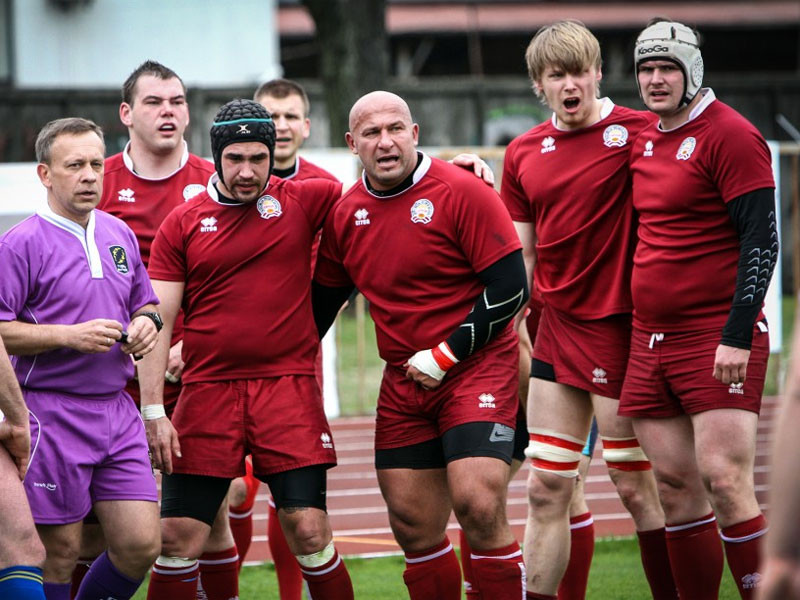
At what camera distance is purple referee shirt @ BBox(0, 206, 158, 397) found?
15.9 ft

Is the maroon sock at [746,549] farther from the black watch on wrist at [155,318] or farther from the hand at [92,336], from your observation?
the hand at [92,336]

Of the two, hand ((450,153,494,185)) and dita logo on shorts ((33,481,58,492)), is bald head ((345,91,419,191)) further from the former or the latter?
dita logo on shorts ((33,481,58,492))

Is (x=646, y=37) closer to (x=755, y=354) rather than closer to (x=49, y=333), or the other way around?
(x=755, y=354)

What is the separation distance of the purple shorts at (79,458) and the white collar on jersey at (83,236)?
1.72 feet

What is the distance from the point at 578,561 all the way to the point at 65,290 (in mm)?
2704

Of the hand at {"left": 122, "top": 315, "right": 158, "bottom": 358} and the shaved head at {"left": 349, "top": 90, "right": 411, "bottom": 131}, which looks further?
the shaved head at {"left": 349, "top": 90, "right": 411, "bottom": 131}

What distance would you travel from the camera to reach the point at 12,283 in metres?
4.79

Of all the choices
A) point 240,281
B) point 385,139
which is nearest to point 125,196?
point 240,281

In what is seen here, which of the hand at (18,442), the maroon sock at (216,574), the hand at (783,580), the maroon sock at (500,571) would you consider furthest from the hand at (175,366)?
the hand at (783,580)

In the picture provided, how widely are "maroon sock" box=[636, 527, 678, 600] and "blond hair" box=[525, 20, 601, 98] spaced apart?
208cm

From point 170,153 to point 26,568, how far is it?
232 cm

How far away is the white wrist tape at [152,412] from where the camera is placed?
17.1 feet

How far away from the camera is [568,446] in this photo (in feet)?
18.1

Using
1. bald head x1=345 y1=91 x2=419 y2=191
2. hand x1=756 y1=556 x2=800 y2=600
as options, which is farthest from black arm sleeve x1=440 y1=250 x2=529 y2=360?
hand x1=756 y1=556 x2=800 y2=600
